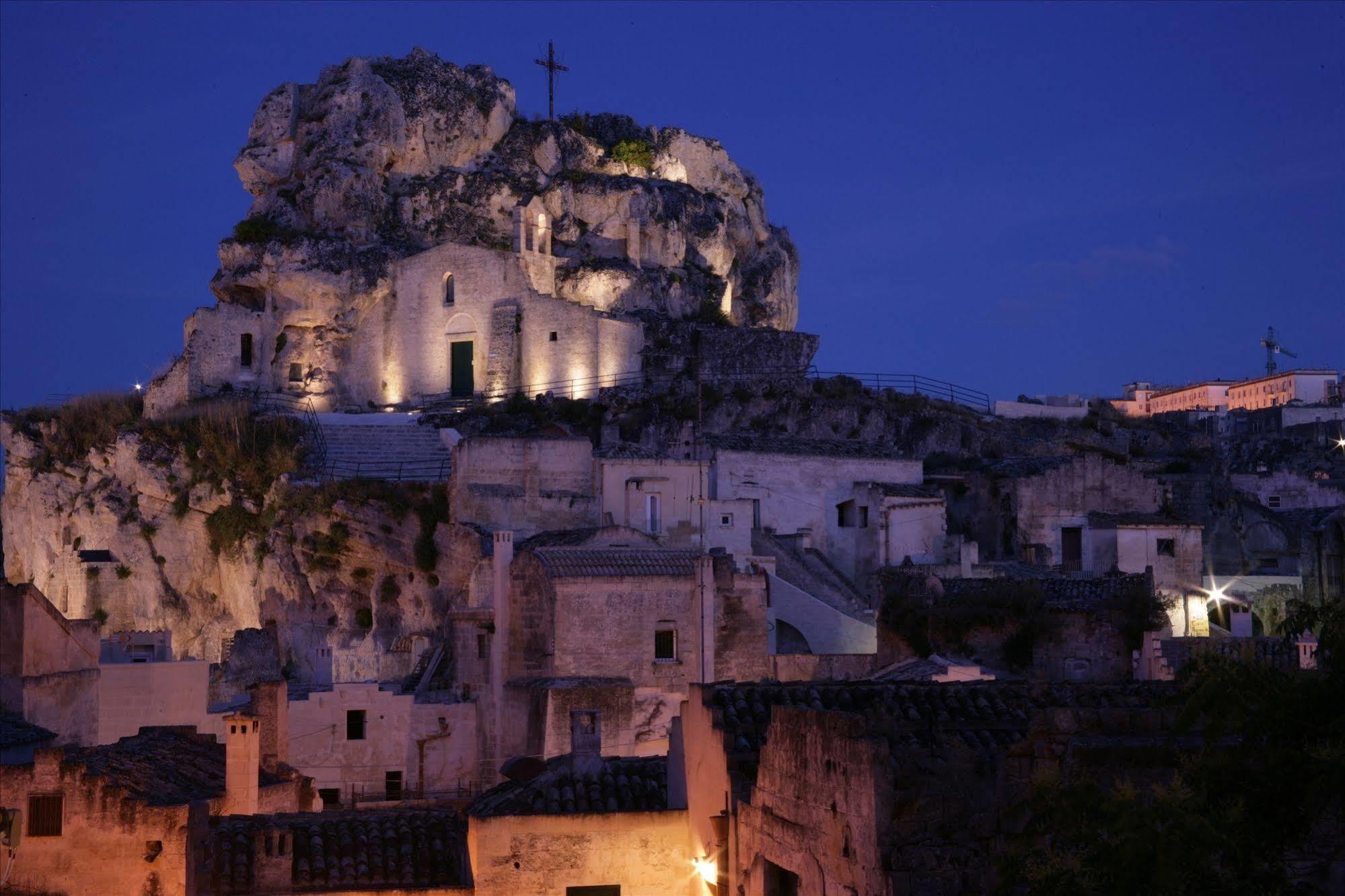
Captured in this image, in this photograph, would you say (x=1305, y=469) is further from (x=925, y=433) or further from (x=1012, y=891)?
(x=1012, y=891)

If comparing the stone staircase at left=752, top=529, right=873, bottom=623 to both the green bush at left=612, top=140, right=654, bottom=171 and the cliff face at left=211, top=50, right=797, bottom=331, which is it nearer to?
the cliff face at left=211, top=50, right=797, bottom=331

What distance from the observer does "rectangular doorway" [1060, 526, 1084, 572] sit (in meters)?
45.5

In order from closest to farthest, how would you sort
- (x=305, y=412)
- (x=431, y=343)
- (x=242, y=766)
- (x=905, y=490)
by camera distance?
(x=242, y=766), (x=905, y=490), (x=305, y=412), (x=431, y=343)

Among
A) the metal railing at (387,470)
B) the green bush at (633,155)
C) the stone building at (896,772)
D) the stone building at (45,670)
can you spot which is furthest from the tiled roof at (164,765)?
the green bush at (633,155)

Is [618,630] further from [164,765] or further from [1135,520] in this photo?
[1135,520]

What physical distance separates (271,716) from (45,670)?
5.85 m

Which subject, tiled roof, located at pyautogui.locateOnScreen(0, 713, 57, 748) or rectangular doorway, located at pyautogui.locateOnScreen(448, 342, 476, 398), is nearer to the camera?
tiled roof, located at pyautogui.locateOnScreen(0, 713, 57, 748)

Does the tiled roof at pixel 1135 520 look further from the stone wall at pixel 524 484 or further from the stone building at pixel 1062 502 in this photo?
the stone wall at pixel 524 484

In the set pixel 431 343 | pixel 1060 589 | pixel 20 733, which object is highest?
pixel 431 343

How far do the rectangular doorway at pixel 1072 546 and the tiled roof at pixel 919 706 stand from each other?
28890 mm

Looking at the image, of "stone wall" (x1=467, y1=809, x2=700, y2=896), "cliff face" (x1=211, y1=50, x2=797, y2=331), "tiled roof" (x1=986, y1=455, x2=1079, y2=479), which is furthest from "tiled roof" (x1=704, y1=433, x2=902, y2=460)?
"stone wall" (x1=467, y1=809, x2=700, y2=896)

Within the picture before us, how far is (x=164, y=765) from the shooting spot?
22.7 meters

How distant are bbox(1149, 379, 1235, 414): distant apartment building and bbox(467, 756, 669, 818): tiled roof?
2810 inches

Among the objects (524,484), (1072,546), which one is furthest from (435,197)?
(1072,546)
